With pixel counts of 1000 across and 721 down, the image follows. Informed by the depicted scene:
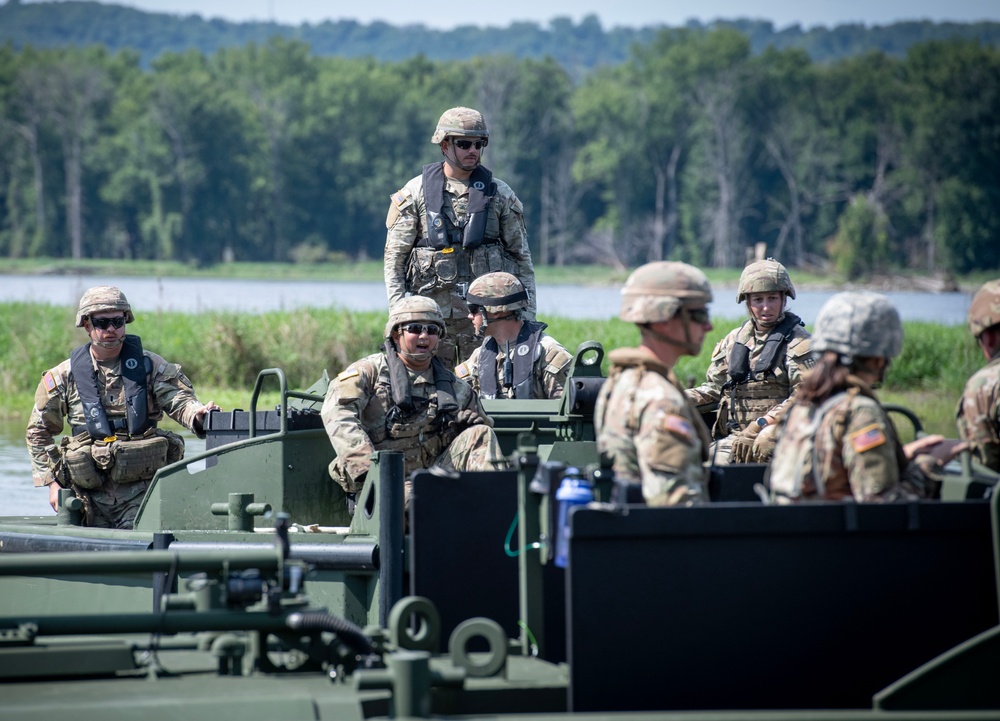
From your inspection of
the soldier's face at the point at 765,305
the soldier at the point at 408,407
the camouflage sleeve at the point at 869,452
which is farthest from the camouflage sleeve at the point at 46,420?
the camouflage sleeve at the point at 869,452

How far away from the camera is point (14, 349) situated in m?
19.8

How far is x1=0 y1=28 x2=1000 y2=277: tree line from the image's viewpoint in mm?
60156

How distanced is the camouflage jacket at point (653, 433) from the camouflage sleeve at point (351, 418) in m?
2.30

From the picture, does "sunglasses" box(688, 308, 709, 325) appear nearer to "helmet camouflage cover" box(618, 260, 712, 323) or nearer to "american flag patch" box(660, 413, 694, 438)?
"helmet camouflage cover" box(618, 260, 712, 323)

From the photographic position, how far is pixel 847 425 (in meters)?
4.36

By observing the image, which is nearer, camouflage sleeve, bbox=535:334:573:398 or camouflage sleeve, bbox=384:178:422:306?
camouflage sleeve, bbox=535:334:573:398

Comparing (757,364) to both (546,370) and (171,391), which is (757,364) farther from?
(171,391)

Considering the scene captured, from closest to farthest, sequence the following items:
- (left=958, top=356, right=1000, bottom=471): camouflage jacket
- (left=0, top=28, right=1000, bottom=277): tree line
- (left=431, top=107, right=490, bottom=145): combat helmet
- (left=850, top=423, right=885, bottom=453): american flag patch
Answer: (left=850, top=423, right=885, bottom=453): american flag patch < (left=958, top=356, right=1000, bottom=471): camouflage jacket < (left=431, top=107, right=490, bottom=145): combat helmet < (left=0, top=28, right=1000, bottom=277): tree line

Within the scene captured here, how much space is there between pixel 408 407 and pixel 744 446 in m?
1.83

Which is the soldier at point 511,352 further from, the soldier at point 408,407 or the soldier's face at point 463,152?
the soldier at point 408,407

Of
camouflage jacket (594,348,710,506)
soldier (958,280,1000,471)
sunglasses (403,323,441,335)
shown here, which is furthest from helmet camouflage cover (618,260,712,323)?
sunglasses (403,323,441,335)

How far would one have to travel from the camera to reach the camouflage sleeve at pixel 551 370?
8078mm

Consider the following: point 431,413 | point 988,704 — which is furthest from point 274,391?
point 988,704

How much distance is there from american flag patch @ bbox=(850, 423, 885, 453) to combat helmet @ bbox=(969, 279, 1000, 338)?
107 cm
